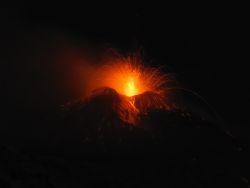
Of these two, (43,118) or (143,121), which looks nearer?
(143,121)

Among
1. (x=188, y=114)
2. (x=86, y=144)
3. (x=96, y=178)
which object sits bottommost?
(x=96, y=178)

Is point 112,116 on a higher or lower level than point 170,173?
higher

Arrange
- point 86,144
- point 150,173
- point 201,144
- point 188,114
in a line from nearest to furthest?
point 150,173 → point 86,144 → point 201,144 → point 188,114

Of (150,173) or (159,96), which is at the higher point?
(159,96)

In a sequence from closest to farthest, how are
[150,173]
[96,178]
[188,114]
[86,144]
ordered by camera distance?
1. [96,178]
2. [150,173]
3. [86,144]
4. [188,114]

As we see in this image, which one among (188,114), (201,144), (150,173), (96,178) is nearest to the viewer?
(96,178)

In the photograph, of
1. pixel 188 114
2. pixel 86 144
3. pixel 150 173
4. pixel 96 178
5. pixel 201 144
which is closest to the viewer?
pixel 96 178

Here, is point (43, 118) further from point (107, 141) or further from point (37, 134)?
point (107, 141)

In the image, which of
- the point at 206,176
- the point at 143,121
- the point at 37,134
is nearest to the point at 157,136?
the point at 143,121

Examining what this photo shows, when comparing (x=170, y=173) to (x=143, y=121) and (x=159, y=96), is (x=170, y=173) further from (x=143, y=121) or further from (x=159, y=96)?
(x=159, y=96)
